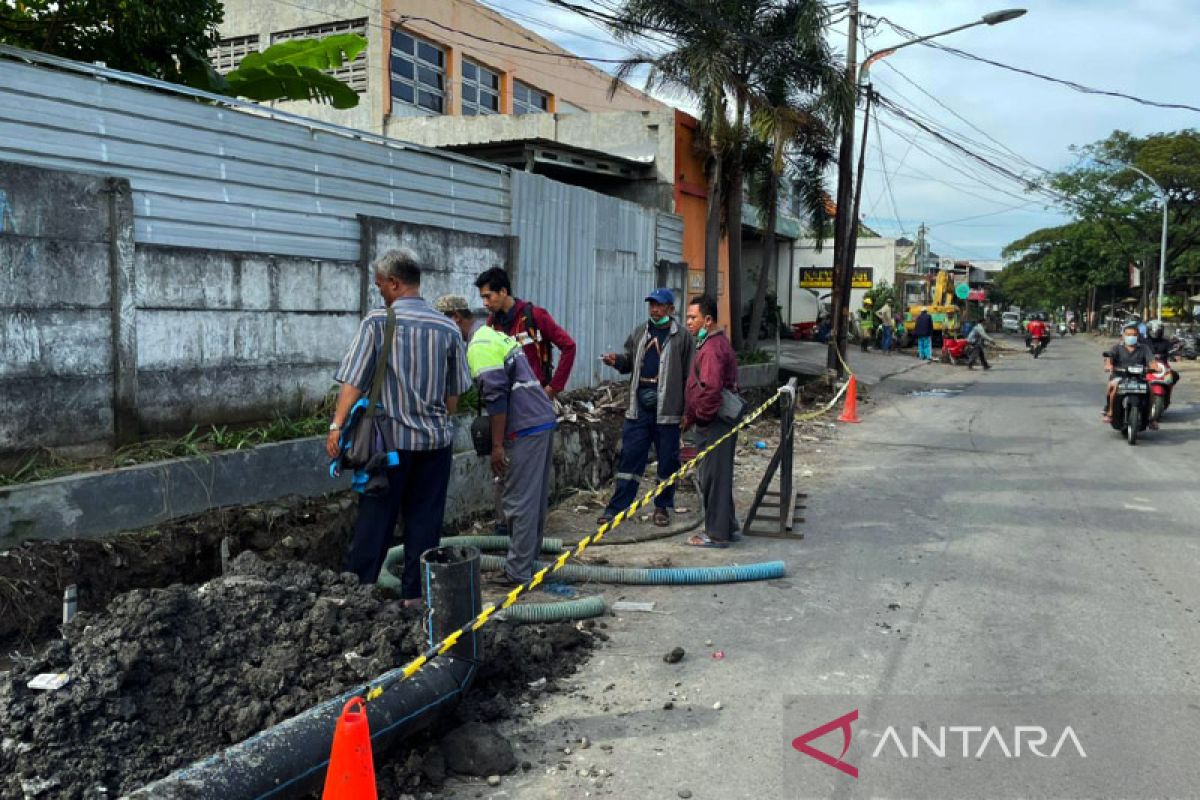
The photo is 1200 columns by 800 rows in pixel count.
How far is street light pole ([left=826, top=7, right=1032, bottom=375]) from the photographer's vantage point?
1808cm

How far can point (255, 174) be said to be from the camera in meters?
6.81

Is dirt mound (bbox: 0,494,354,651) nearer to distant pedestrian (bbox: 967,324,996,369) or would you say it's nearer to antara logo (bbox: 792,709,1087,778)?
antara logo (bbox: 792,709,1087,778)

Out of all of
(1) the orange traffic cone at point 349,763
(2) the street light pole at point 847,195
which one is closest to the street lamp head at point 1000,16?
(2) the street light pole at point 847,195

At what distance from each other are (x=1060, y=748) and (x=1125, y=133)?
5255 centimetres

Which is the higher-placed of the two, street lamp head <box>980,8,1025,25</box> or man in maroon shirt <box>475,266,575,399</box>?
street lamp head <box>980,8,1025,25</box>

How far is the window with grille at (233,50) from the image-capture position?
22.3m

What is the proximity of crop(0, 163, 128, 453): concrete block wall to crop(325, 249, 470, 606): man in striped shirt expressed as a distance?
6.73 feet

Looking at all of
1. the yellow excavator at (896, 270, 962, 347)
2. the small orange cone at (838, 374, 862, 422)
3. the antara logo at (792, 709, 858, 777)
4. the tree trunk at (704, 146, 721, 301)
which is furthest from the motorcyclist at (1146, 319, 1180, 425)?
the yellow excavator at (896, 270, 962, 347)

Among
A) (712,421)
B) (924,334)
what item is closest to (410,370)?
(712,421)

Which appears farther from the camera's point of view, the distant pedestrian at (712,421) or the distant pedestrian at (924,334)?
the distant pedestrian at (924,334)

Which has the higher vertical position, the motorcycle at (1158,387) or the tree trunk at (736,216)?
the tree trunk at (736,216)

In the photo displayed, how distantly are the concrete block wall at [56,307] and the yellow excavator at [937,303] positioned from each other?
3045 centimetres

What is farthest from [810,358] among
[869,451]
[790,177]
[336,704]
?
[336,704]

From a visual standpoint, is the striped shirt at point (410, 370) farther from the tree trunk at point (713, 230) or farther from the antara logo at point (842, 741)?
the tree trunk at point (713, 230)
